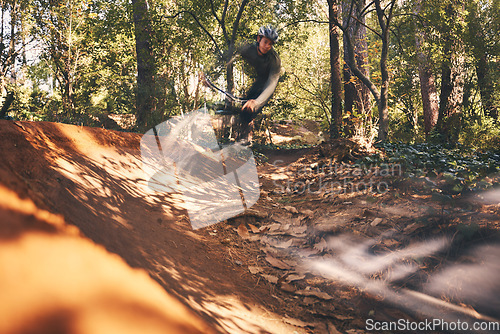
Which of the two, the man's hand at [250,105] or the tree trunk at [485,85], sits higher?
the tree trunk at [485,85]

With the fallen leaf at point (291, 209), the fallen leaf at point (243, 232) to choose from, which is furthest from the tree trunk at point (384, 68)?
the fallen leaf at point (243, 232)

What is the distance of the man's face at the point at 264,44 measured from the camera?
364 centimetres

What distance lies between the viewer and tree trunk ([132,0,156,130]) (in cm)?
882

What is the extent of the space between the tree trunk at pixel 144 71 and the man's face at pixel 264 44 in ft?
18.8

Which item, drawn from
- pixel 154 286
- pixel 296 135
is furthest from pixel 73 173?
pixel 296 135

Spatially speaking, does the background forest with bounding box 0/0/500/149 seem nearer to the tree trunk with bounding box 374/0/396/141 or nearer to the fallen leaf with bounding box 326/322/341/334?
the tree trunk with bounding box 374/0/396/141

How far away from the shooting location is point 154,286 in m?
1.78

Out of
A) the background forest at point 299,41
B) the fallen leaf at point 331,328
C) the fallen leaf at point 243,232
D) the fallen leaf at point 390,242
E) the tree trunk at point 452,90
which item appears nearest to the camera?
the fallen leaf at point 331,328

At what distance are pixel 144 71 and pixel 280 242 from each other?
8.52 m

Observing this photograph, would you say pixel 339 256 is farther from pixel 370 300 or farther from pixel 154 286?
pixel 154 286

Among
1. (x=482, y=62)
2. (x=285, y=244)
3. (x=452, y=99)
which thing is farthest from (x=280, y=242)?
(x=482, y=62)

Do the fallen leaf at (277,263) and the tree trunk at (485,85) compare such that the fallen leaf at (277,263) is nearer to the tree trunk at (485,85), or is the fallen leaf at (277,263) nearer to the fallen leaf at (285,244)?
the fallen leaf at (285,244)

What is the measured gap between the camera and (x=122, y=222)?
2.81 metres

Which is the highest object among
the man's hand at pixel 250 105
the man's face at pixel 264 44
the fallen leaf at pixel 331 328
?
the man's face at pixel 264 44
